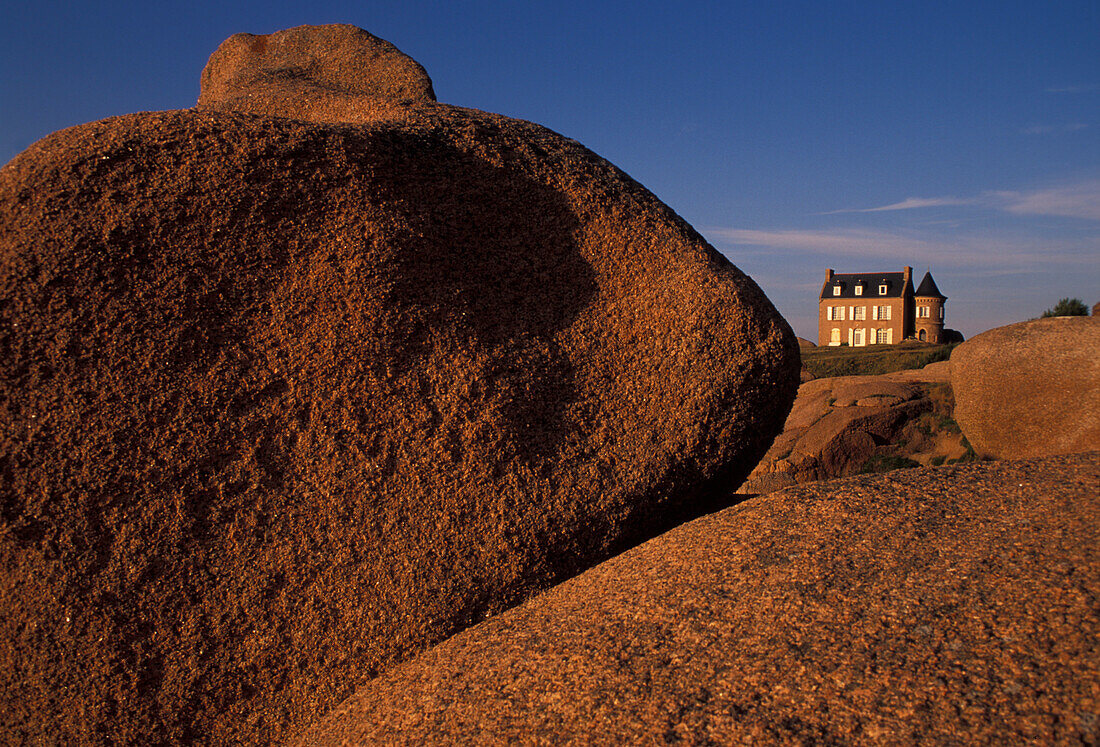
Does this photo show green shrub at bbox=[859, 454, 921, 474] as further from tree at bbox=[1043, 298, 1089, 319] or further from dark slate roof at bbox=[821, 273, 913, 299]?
dark slate roof at bbox=[821, 273, 913, 299]

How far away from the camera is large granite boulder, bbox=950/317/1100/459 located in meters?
7.39

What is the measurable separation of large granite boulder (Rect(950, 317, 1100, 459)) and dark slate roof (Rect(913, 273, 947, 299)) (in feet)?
157

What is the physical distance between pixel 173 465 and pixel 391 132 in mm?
1593

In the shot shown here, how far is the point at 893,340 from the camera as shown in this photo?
160 feet

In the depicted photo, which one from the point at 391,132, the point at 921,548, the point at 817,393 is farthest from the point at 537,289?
the point at 817,393

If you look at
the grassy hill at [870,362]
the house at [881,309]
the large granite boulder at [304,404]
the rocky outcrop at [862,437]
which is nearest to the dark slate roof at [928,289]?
the house at [881,309]

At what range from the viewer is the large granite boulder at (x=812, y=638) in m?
1.87

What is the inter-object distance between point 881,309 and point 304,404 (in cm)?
5256

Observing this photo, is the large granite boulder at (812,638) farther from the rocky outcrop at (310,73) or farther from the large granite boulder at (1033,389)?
the large granite boulder at (1033,389)

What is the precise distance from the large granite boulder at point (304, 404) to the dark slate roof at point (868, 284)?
51407 mm

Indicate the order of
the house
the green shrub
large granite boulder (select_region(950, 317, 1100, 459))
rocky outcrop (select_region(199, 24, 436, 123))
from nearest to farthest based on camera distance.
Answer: rocky outcrop (select_region(199, 24, 436, 123)) → large granite boulder (select_region(950, 317, 1100, 459)) → the green shrub → the house

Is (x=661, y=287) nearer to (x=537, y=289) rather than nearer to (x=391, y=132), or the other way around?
(x=537, y=289)

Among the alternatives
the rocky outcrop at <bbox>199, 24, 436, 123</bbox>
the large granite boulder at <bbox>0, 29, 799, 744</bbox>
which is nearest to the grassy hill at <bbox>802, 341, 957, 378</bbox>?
the rocky outcrop at <bbox>199, 24, 436, 123</bbox>

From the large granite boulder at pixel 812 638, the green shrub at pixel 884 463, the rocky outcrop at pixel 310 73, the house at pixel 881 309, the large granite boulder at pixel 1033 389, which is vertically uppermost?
the house at pixel 881 309
